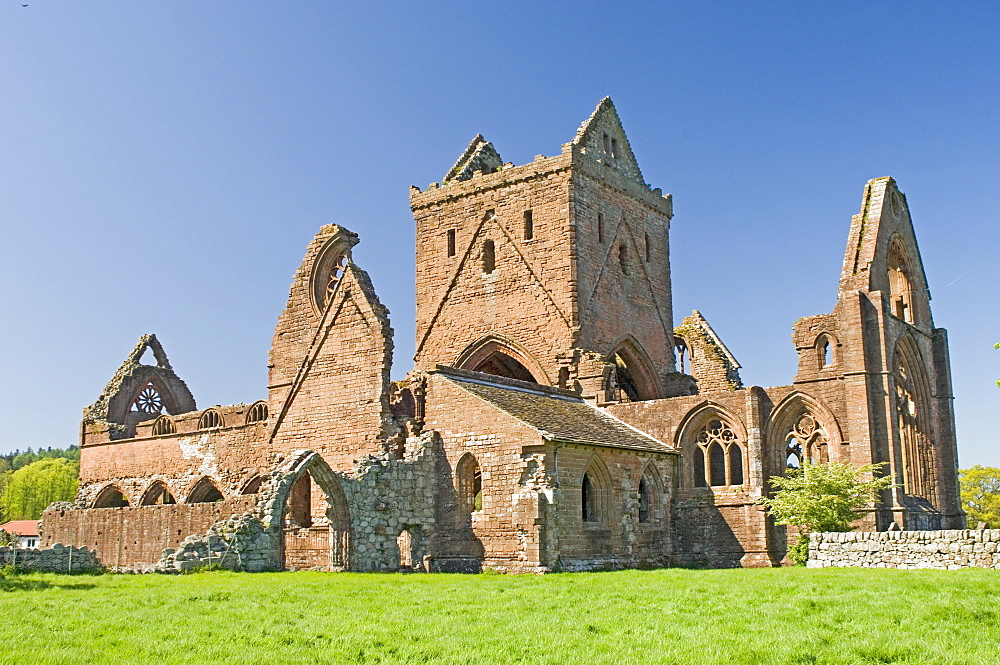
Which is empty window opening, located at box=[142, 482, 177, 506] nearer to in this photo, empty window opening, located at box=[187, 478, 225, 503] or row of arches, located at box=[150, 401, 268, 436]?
empty window opening, located at box=[187, 478, 225, 503]

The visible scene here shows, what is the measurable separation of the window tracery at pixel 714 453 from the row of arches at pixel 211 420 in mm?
13423

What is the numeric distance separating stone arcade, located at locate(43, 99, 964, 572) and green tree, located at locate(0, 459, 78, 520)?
142 feet

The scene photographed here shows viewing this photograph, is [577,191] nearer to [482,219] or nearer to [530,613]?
[482,219]

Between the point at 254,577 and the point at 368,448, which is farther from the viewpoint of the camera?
the point at 368,448

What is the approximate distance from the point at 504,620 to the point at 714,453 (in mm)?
17207

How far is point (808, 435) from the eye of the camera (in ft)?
92.7

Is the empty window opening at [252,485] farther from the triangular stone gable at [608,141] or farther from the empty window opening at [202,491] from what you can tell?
the triangular stone gable at [608,141]

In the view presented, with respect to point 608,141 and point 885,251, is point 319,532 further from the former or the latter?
point 608,141

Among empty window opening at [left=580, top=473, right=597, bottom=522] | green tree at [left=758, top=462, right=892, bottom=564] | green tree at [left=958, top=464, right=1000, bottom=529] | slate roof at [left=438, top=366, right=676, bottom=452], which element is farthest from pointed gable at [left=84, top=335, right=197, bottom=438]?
green tree at [left=958, top=464, right=1000, bottom=529]

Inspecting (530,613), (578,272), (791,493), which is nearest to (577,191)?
(578,272)

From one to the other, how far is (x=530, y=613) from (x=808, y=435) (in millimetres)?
15508

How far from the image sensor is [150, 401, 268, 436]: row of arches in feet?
112

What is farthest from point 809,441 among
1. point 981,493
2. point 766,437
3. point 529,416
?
point 981,493

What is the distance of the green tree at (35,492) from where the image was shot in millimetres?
78812
